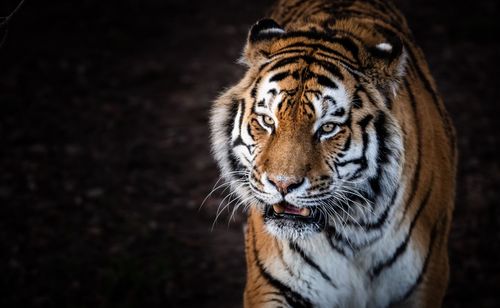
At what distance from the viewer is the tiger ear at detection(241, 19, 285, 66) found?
9.78 ft

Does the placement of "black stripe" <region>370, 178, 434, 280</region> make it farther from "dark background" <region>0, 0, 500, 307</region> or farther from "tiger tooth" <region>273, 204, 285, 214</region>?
"dark background" <region>0, 0, 500, 307</region>

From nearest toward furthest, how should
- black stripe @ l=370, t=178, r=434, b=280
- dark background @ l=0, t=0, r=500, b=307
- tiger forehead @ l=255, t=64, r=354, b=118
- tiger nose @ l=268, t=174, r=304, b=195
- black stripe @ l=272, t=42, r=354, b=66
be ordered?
tiger nose @ l=268, t=174, r=304, b=195 → tiger forehead @ l=255, t=64, r=354, b=118 → black stripe @ l=272, t=42, r=354, b=66 → black stripe @ l=370, t=178, r=434, b=280 → dark background @ l=0, t=0, r=500, b=307

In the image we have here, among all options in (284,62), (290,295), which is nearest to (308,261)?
(290,295)

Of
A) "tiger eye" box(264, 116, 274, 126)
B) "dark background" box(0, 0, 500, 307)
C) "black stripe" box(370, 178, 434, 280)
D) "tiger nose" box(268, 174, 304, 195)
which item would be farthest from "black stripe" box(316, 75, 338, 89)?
"dark background" box(0, 0, 500, 307)

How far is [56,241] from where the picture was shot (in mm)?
4773

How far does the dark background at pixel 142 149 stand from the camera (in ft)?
14.7

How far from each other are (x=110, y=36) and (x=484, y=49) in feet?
16.2

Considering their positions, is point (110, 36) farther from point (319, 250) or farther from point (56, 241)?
point (319, 250)

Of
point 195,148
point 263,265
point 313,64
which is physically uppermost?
point 313,64

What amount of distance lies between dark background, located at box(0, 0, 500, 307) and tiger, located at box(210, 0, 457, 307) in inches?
58.6

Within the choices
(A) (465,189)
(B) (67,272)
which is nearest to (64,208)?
(B) (67,272)

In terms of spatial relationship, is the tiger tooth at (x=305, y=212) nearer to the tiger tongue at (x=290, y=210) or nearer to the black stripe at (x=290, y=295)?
the tiger tongue at (x=290, y=210)

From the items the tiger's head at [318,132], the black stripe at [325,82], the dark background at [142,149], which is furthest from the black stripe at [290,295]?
the dark background at [142,149]

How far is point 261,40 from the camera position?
3004mm
